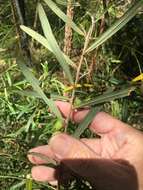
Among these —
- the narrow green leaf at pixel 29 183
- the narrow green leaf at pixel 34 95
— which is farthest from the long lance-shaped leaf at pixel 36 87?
the narrow green leaf at pixel 29 183

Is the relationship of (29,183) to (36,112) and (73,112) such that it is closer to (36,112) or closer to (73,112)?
(73,112)

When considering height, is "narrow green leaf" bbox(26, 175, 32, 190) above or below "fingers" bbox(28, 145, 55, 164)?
below

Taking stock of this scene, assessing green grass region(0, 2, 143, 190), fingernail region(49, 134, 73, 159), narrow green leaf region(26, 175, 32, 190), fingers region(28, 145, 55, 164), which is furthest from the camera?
green grass region(0, 2, 143, 190)

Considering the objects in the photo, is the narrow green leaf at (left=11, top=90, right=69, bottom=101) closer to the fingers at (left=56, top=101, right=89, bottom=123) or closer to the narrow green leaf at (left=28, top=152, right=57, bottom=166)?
the fingers at (left=56, top=101, right=89, bottom=123)

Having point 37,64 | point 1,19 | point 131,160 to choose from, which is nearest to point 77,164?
point 131,160

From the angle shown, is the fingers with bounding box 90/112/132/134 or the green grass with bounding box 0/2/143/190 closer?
the fingers with bounding box 90/112/132/134

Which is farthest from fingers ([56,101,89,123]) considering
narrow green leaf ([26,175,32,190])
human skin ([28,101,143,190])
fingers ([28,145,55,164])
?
narrow green leaf ([26,175,32,190])
